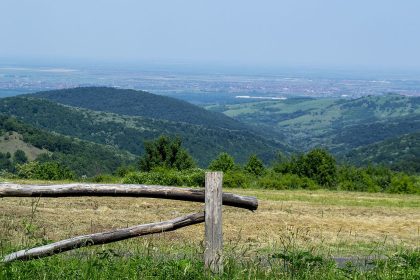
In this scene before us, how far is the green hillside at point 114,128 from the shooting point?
15500 centimetres

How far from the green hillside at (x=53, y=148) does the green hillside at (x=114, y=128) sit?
35.1m

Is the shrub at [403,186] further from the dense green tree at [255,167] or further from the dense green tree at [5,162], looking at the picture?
the dense green tree at [5,162]

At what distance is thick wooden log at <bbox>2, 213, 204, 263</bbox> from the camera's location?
7.03m

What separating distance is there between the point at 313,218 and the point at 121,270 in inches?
475

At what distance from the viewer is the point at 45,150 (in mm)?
109188

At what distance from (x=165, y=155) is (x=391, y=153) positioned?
342ft

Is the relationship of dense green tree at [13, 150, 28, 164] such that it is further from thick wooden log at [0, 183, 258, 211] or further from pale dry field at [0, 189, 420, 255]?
thick wooden log at [0, 183, 258, 211]

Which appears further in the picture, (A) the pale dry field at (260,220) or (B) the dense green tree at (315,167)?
(B) the dense green tree at (315,167)

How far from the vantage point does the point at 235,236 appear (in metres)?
14.7

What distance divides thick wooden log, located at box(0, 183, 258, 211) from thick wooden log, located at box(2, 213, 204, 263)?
0.30 m

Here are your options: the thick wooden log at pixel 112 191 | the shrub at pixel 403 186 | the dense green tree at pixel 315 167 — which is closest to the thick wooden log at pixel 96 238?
the thick wooden log at pixel 112 191

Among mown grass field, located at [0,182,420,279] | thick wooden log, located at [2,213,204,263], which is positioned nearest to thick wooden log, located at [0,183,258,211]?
thick wooden log, located at [2,213,204,263]

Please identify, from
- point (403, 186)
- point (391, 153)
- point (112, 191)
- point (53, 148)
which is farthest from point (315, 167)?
point (391, 153)

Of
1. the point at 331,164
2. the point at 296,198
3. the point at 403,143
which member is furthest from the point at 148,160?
the point at 403,143
